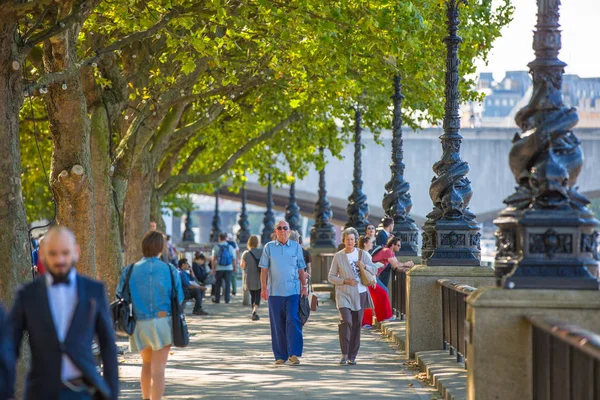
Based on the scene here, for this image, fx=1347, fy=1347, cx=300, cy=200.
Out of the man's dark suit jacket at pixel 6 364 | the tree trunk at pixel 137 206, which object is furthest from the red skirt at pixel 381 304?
the man's dark suit jacket at pixel 6 364

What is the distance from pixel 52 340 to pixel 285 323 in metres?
9.95

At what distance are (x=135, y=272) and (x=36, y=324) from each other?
4.42m

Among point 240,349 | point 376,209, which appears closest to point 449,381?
point 240,349

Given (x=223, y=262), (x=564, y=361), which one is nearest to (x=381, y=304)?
(x=223, y=262)

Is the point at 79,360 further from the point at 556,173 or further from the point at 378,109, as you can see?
the point at 378,109

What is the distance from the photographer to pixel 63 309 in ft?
23.1

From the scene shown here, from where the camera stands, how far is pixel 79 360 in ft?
23.1

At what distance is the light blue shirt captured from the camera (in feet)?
54.4

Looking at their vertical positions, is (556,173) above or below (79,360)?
above

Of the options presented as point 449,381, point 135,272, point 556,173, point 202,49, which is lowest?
point 449,381

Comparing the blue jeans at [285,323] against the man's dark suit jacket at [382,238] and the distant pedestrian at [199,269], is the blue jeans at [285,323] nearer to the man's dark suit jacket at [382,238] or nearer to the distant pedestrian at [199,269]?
the man's dark suit jacket at [382,238]

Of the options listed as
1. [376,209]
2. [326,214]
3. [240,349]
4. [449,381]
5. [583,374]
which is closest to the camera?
[583,374]

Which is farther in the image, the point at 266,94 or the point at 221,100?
the point at 266,94

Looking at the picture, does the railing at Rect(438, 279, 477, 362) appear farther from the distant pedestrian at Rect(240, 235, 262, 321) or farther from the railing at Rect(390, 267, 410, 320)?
the distant pedestrian at Rect(240, 235, 262, 321)
